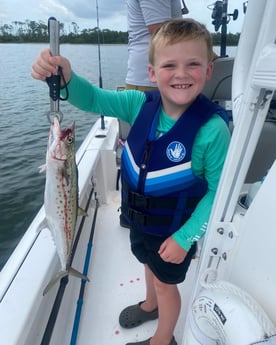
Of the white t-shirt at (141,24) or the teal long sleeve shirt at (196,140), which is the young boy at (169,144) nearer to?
the teal long sleeve shirt at (196,140)

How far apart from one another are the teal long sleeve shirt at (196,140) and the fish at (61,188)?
0.21 m

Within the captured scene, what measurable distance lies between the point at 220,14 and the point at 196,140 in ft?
7.53

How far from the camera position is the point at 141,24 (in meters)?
2.30

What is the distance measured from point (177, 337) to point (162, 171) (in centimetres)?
108

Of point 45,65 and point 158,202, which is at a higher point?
point 45,65

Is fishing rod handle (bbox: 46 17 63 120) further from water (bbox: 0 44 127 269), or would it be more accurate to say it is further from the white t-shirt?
water (bbox: 0 44 127 269)

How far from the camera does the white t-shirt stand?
82.6 inches

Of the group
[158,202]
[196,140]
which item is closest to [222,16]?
[196,140]

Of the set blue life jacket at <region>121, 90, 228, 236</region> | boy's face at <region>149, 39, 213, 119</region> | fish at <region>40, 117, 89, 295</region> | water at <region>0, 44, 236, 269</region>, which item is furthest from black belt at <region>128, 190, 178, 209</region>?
water at <region>0, 44, 236, 269</region>

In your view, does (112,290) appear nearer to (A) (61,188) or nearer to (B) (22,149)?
(A) (61,188)

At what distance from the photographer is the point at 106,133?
365 cm

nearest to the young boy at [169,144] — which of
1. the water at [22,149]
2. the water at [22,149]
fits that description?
the water at [22,149]

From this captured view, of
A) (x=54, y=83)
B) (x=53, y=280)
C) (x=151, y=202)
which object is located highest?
(x=54, y=83)

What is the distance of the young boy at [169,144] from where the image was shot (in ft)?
4.06
